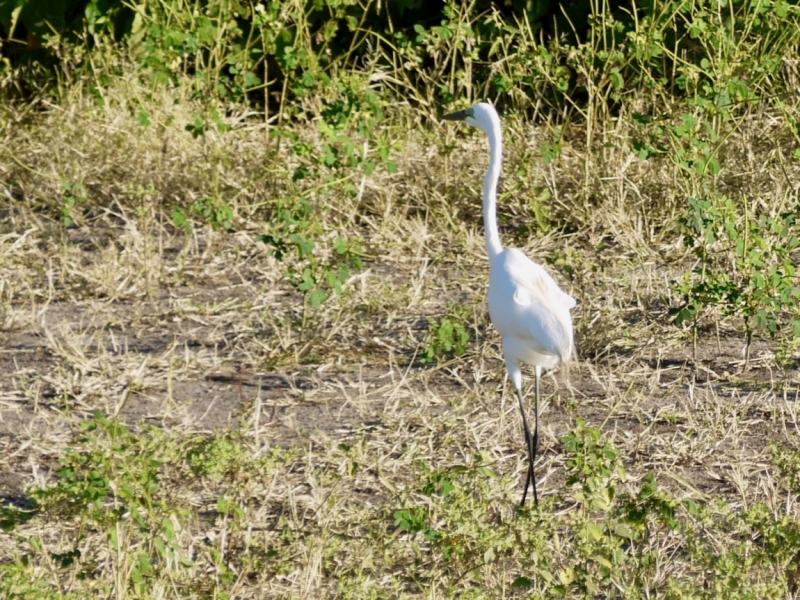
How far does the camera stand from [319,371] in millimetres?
4383

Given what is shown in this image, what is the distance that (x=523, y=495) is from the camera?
11.9 ft

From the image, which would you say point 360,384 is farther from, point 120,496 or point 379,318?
point 120,496

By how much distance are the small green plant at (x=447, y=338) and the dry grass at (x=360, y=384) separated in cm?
7

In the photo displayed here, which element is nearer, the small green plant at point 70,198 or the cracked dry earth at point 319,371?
the cracked dry earth at point 319,371

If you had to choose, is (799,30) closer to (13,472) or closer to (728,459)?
(728,459)

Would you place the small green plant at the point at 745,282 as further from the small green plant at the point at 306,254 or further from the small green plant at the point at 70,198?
the small green plant at the point at 70,198

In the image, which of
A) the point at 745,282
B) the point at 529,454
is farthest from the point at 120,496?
the point at 745,282

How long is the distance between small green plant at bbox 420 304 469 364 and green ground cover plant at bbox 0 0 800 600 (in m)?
0.01

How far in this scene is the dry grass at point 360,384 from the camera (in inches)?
119

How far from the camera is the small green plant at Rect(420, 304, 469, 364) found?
13.7 ft

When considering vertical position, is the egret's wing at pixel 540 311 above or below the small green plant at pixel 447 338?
above

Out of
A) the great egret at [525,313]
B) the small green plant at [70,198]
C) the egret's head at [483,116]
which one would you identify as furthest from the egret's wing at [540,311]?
the small green plant at [70,198]

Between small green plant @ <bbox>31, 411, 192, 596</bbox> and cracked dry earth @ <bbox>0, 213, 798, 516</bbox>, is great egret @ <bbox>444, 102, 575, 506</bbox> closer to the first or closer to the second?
cracked dry earth @ <bbox>0, 213, 798, 516</bbox>

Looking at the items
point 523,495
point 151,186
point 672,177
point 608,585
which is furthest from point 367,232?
point 608,585
